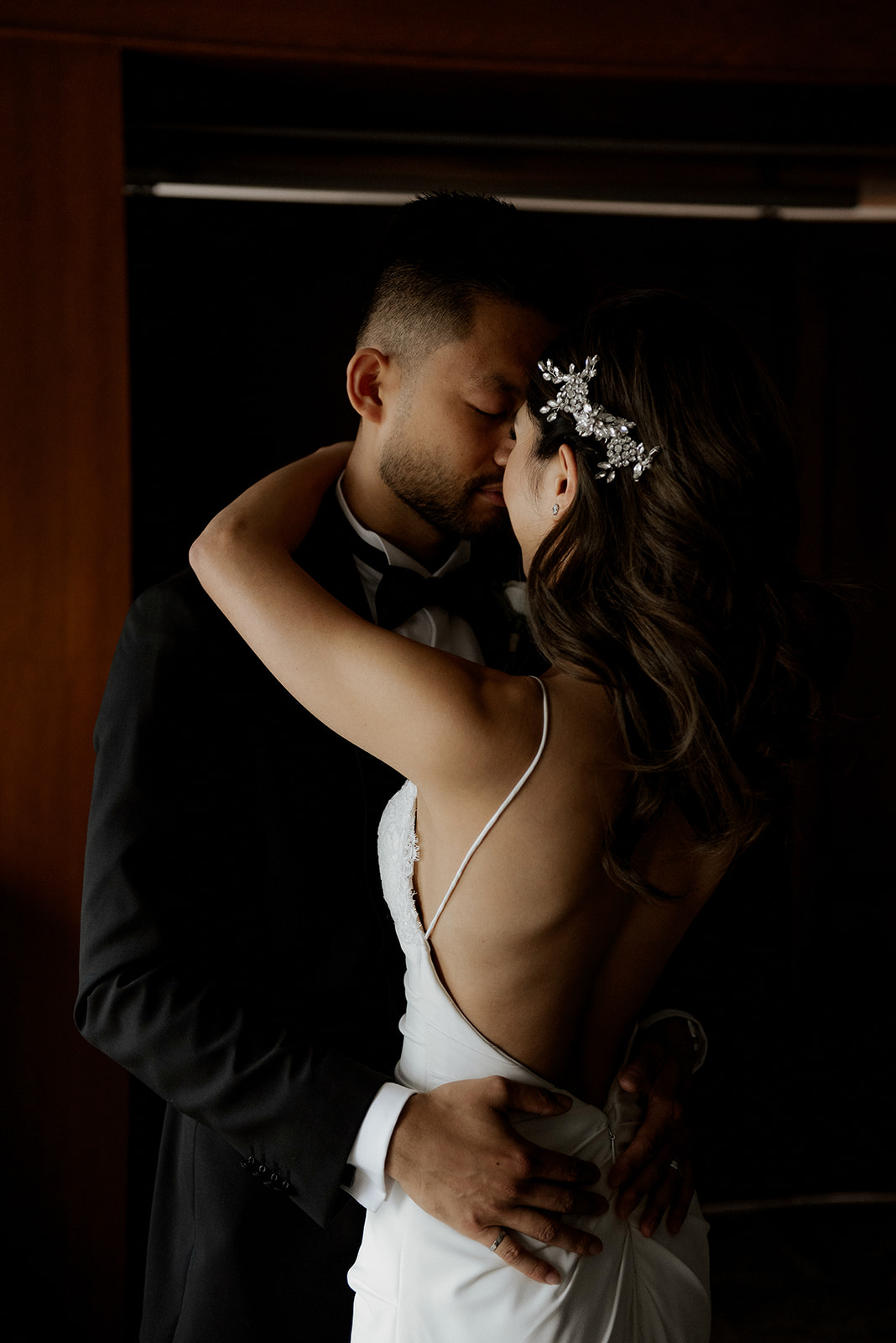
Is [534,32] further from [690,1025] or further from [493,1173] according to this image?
[493,1173]

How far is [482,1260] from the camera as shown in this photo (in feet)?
3.77

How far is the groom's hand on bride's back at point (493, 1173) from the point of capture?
44.6 inches

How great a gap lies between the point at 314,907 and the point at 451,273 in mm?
1107

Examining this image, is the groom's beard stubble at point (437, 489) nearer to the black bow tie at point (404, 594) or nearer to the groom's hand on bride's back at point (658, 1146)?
the black bow tie at point (404, 594)

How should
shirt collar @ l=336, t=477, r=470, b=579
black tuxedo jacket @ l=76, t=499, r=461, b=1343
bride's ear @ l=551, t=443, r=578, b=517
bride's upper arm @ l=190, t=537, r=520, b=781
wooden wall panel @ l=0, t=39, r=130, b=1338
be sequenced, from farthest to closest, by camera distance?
wooden wall panel @ l=0, t=39, r=130, b=1338 → shirt collar @ l=336, t=477, r=470, b=579 → black tuxedo jacket @ l=76, t=499, r=461, b=1343 → bride's ear @ l=551, t=443, r=578, b=517 → bride's upper arm @ l=190, t=537, r=520, b=781

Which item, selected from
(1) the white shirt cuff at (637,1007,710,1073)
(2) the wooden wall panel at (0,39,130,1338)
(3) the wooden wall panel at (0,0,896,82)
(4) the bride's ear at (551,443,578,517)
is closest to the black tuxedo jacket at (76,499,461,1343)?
(1) the white shirt cuff at (637,1007,710,1073)

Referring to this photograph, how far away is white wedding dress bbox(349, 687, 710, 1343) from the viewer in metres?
1.14

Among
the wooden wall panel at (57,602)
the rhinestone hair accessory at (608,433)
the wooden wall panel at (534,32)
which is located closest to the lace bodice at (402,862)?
the rhinestone hair accessory at (608,433)

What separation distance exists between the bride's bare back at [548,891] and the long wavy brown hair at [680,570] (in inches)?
1.5

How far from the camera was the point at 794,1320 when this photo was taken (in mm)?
2744

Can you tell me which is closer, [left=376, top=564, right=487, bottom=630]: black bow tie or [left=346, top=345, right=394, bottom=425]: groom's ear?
[left=376, top=564, right=487, bottom=630]: black bow tie

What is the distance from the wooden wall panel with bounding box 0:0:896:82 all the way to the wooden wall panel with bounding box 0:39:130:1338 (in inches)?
4.1

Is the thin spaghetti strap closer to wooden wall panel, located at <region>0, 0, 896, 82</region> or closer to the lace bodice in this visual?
the lace bodice

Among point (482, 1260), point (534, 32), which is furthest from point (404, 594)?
point (534, 32)
